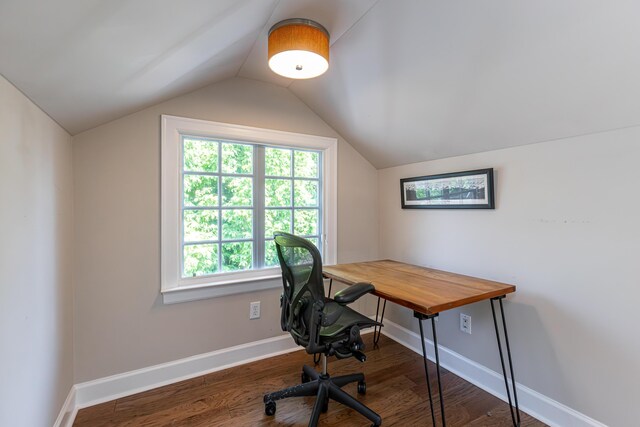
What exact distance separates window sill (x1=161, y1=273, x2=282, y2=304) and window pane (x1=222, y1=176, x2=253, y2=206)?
599mm

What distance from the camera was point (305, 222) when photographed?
8.31 feet

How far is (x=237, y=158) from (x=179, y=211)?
584mm

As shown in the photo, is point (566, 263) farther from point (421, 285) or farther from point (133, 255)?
point (133, 255)

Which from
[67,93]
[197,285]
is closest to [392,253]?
[197,285]

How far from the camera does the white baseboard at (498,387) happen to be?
1.52m

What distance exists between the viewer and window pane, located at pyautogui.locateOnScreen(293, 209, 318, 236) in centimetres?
249

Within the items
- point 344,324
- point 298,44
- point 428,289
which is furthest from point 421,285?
point 298,44

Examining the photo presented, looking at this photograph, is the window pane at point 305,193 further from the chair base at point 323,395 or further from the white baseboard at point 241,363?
the chair base at point 323,395

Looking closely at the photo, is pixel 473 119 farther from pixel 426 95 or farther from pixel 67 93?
pixel 67 93

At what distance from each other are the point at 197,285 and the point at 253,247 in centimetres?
49

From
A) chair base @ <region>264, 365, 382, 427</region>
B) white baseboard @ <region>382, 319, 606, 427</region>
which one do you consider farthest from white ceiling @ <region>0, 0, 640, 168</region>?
Result: chair base @ <region>264, 365, 382, 427</region>

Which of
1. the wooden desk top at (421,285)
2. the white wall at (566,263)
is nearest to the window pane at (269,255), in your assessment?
the wooden desk top at (421,285)

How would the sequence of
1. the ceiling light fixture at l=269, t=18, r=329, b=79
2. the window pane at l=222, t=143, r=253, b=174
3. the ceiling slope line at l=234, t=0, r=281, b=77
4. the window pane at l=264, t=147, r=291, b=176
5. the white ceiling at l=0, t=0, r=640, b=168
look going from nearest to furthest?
1. the white ceiling at l=0, t=0, r=640, b=168
2. the ceiling slope line at l=234, t=0, r=281, b=77
3. the ceiling light fixture at l=269, t=18, r=329, b=79
4. the window pane at l=222, t=143, r=253, b=174
5. the window pane at l=264, t=147, r=291, b=176

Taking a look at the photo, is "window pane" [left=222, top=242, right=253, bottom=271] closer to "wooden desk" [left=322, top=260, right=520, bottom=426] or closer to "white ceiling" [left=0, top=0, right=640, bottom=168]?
"wooden desk" [left=322, top=260, right=520, bottom=426]
